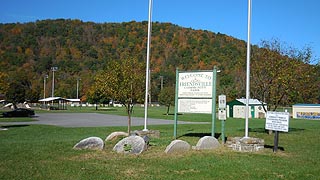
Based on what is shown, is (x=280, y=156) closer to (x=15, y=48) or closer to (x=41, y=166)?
(x=41, y=166)

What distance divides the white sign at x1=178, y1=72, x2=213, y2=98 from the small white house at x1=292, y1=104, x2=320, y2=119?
40233 millimetres

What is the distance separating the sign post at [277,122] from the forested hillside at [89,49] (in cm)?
7898

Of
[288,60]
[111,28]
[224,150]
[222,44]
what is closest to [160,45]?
[222,44]

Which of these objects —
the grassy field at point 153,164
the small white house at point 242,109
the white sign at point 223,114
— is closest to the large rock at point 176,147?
the grassy field at point 153,164

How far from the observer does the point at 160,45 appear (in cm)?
12644

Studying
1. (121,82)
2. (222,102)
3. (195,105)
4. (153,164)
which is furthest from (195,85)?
(153,164)

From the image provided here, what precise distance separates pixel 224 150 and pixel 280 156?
6.08ft

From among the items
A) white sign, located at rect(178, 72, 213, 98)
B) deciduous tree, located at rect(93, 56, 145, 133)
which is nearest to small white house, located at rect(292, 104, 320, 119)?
deciduous tree, located at rect(93, 56, 145, 133)

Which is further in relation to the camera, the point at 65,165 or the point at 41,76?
the point at 41,76

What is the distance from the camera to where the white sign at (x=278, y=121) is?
43.5ft

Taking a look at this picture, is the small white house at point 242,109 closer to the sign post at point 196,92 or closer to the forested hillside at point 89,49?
the sign post at point 196,92

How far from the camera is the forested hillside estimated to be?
113 metres

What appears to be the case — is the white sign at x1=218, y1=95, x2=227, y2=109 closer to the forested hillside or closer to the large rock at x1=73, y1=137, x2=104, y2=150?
the large rock at x1=73, y1=137, x2=104, y2=150

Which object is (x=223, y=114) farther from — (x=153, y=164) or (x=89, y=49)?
(x=89, y=49)
